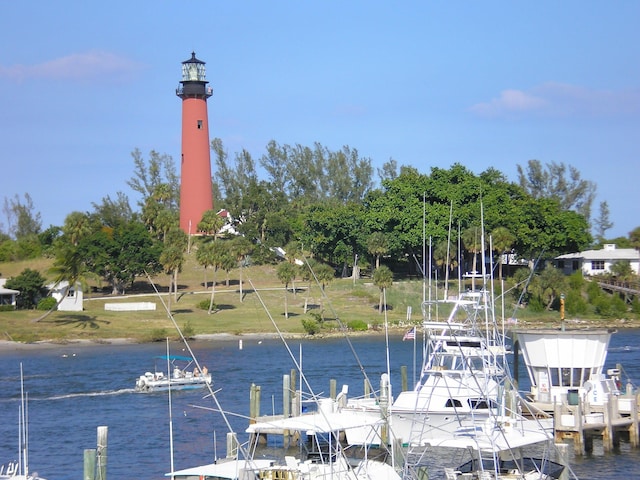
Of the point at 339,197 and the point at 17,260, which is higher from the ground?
the point at 339,197

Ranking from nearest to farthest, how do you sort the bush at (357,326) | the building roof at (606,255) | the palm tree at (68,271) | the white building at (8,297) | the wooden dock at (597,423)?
1. the wooden dock at (597,423)
2. the bush at (357,326)
3. the palm tree at (68,271)
4. the white building at (8,297)
5. the building roof at (606,255)

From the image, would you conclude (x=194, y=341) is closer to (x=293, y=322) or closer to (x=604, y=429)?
(x=293, y=322)

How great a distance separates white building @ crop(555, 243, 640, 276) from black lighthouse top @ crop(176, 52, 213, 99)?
45433 mm

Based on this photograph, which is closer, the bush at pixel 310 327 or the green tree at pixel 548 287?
the bush at pixel 310 327

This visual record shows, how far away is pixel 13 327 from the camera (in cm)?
9281

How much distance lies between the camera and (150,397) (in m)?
60.6

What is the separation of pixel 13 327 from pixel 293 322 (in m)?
24.2

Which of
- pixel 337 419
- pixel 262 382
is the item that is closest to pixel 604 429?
pixel 337 419

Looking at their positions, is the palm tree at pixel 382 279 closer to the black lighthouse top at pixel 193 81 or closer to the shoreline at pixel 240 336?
the shoreline at pixel 240 336

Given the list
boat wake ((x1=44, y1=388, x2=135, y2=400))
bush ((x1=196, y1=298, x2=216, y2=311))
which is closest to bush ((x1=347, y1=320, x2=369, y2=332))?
bush ((x1=196, y1=298, x2=216, y2=311))


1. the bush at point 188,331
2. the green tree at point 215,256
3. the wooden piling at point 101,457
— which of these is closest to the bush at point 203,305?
the green tree at point 215,256

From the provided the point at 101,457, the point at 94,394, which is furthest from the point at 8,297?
the point at 101,457

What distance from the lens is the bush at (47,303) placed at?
10056 centimetres

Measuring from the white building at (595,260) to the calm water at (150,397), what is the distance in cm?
2895
